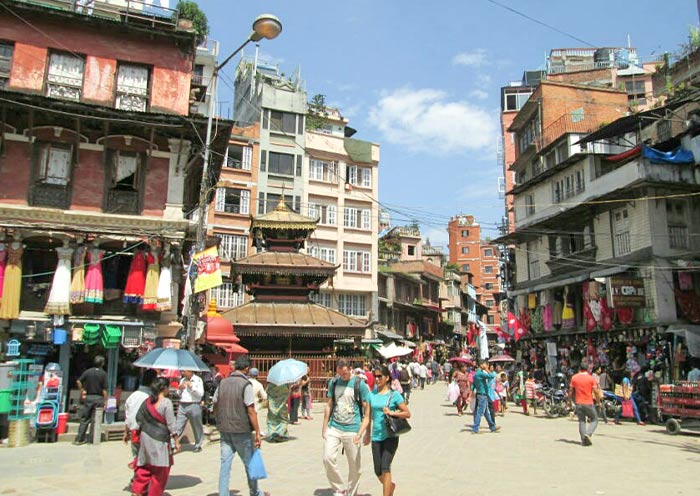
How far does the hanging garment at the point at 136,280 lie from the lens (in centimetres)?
1705

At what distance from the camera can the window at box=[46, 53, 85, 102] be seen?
62.2ft

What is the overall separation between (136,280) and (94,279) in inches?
45.1

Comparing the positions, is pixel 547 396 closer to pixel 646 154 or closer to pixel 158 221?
pixel 646 154

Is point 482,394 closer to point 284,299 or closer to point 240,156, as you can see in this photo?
point 284,299

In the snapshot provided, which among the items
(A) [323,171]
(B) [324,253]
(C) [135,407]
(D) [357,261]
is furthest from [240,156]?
(C) [135,407]

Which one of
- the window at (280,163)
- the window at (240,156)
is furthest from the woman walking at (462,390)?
A: the window at (240,156)

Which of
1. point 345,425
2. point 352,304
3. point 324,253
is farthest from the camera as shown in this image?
point 352,304

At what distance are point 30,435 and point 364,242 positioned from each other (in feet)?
113

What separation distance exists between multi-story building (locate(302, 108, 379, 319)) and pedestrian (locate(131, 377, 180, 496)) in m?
36.3

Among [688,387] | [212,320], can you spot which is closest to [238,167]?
[212,320]

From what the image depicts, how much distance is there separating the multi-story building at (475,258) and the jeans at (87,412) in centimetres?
7728

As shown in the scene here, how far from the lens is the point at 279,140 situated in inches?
1743

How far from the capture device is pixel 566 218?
30.3m

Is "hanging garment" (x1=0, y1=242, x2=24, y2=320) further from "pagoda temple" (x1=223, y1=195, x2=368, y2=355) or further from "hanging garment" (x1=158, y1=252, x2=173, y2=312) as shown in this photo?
"pagoda temple" (x1=223, y1=195, x2=368, y2=355)
